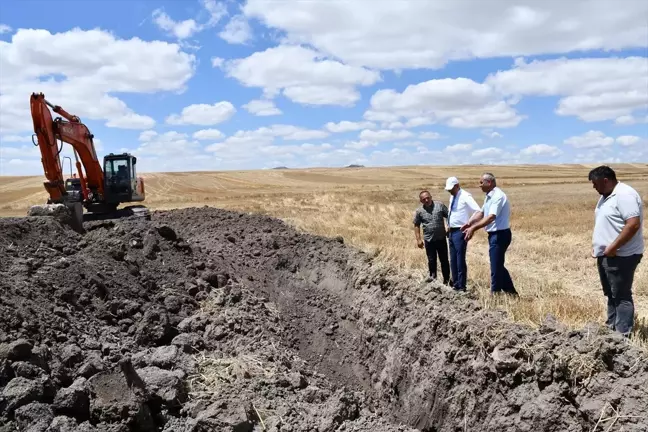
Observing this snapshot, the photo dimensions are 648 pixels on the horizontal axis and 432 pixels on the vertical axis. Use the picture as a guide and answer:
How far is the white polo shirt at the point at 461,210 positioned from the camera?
23.0 ft

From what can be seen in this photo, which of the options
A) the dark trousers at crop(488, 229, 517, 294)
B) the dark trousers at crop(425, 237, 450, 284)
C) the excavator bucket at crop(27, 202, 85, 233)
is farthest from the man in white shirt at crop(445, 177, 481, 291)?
the excavator bucket at crop(27, 202, 85, 233)

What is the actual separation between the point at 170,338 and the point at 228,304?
4.25ft

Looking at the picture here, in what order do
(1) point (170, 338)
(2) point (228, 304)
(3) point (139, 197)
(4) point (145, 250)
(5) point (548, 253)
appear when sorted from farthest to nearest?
(3) point (139, 197) → (5) point (548, 253) → (4) point (145, 250) → (2) point (228, 304) → (1) point (170, 338)

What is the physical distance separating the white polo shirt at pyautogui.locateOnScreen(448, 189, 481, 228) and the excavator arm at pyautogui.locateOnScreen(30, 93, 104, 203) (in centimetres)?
958

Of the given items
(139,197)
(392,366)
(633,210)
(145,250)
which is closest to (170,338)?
(392,366)

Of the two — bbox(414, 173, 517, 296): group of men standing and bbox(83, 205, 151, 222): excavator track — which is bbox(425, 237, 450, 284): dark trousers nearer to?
bbox(414, 173, 517, 296): group of men standing

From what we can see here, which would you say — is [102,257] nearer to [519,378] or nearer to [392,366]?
[392,366]

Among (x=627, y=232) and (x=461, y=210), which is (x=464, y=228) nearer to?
(x=461, y=210)

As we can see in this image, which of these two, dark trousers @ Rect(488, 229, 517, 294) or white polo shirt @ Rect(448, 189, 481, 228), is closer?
dark trousers @ Rect(488, 229, 517, 294)

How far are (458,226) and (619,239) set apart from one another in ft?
7.91

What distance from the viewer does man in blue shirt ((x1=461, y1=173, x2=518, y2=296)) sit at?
663cm

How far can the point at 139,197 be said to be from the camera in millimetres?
16156

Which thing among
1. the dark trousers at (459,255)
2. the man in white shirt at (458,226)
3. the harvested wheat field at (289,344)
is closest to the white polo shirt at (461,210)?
the man in white shirt at (458,226)

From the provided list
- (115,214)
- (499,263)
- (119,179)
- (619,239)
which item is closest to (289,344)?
(499,263)
